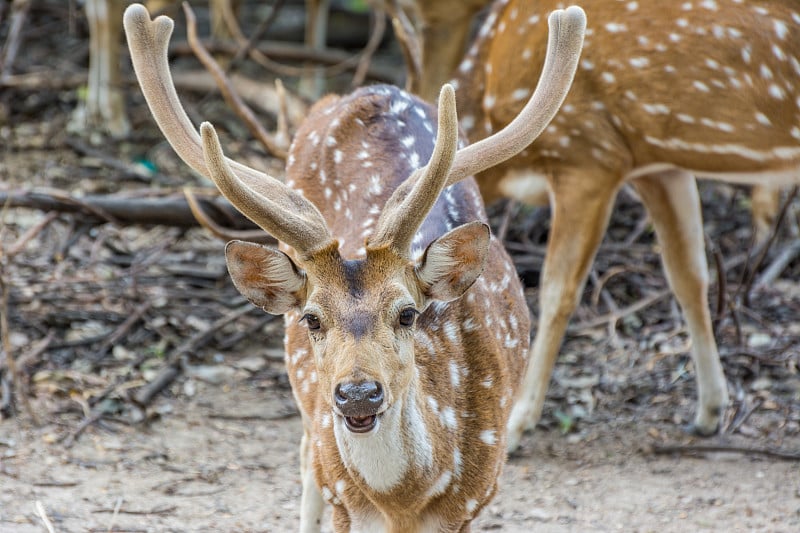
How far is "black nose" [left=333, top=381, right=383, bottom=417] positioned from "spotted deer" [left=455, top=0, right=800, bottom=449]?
2.27 metres

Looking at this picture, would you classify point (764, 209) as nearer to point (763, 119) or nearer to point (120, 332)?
point (763, 119)

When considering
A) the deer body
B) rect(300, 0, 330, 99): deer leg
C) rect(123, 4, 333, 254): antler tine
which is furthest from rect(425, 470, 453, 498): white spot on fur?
rect(300, 0, 330, 99): deer leg

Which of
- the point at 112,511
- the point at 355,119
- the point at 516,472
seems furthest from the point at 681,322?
the point at 112,511

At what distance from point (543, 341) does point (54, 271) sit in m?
2.51

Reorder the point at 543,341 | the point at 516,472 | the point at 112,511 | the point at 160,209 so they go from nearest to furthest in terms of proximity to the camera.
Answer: the point at 112,511, the point at 516,472, the point at 543,341, the point at 160,209

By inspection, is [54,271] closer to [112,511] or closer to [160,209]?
[160,209]

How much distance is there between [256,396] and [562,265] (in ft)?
5.01

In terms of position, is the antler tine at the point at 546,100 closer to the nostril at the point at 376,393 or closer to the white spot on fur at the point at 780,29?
the nostril at the point at 376,393

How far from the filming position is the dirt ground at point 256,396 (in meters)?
4.56

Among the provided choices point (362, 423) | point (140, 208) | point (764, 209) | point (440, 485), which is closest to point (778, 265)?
point (764, 209)

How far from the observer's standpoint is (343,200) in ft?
13.2

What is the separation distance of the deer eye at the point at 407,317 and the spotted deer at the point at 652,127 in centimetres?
204

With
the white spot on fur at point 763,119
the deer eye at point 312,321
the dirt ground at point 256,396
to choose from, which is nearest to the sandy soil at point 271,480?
the dirt ground at point 256,396

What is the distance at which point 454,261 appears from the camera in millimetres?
3258
